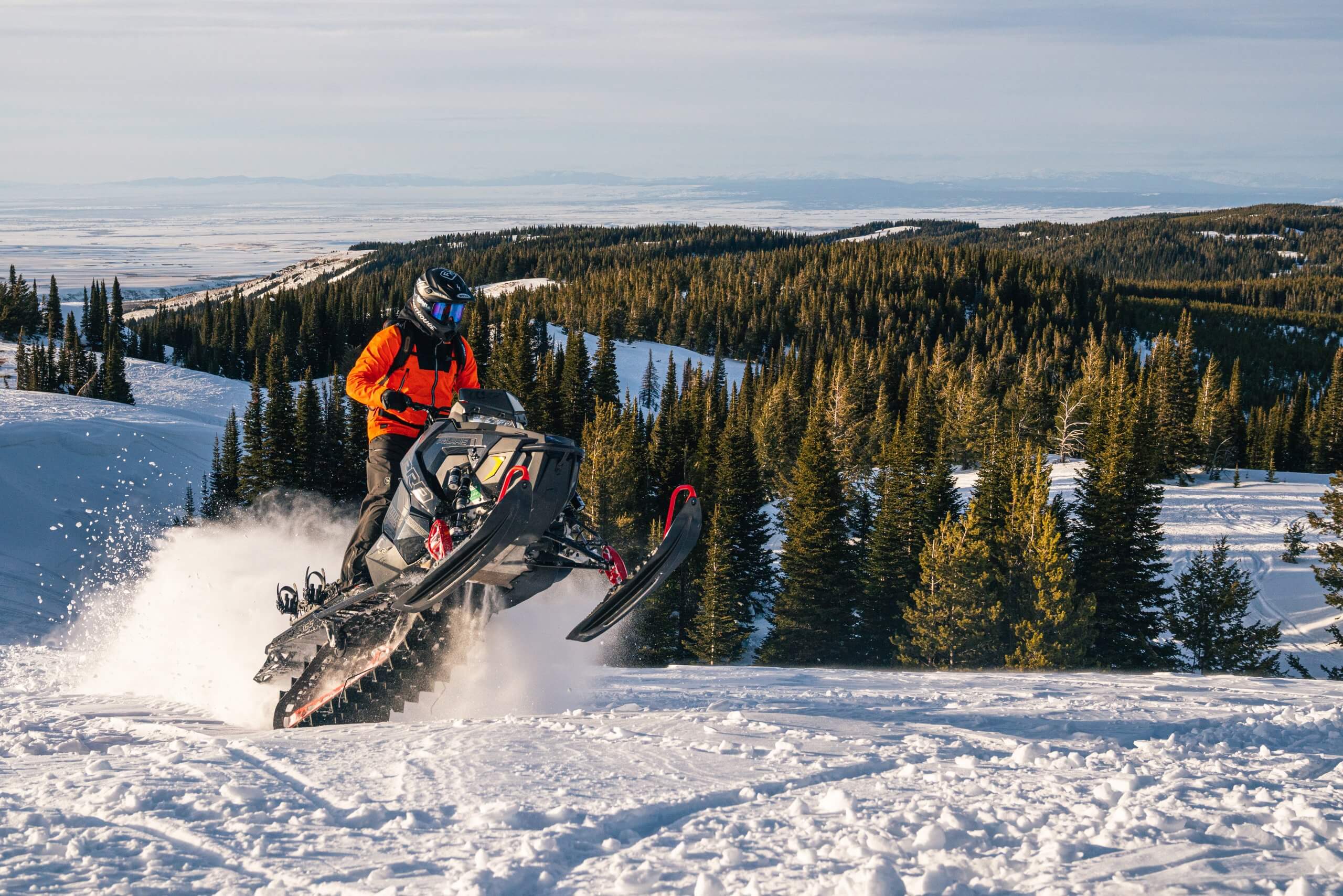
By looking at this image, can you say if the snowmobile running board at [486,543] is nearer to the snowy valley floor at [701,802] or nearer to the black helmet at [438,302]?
the snowy valley floor at [701,802]

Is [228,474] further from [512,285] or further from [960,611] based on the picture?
[512,285]

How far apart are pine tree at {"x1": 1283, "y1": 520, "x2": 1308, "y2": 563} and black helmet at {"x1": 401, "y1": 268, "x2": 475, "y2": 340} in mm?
43740

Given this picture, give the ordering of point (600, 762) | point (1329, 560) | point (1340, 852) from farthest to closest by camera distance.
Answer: point (1329, 560)
point (600, 762)
point (1340, 852)

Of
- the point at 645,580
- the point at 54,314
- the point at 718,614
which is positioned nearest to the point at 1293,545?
the point at 718,614

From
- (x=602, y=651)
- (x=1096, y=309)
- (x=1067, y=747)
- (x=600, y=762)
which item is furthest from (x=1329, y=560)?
(x=1096, y=309)

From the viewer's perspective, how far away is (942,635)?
2830cm

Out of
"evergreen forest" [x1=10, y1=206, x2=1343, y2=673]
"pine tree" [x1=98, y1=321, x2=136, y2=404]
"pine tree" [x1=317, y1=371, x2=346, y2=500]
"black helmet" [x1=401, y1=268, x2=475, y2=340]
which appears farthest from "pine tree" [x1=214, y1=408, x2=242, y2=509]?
"black helmet" [x1=401, y1=268, x2=475, y2=340]

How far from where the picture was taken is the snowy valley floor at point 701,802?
387 centimetres

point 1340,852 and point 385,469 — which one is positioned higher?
point 385,469

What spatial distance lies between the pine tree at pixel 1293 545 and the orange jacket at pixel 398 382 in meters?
43.2

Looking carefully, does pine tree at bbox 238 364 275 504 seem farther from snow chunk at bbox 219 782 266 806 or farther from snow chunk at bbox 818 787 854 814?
snow chunk at bbox 818 787 854 814

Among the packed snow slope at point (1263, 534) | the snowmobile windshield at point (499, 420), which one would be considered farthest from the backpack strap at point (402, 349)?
the packed snow slope at point (1263, 534)

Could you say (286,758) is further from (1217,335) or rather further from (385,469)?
(1217,335)

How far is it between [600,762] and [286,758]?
1827 millimetres
